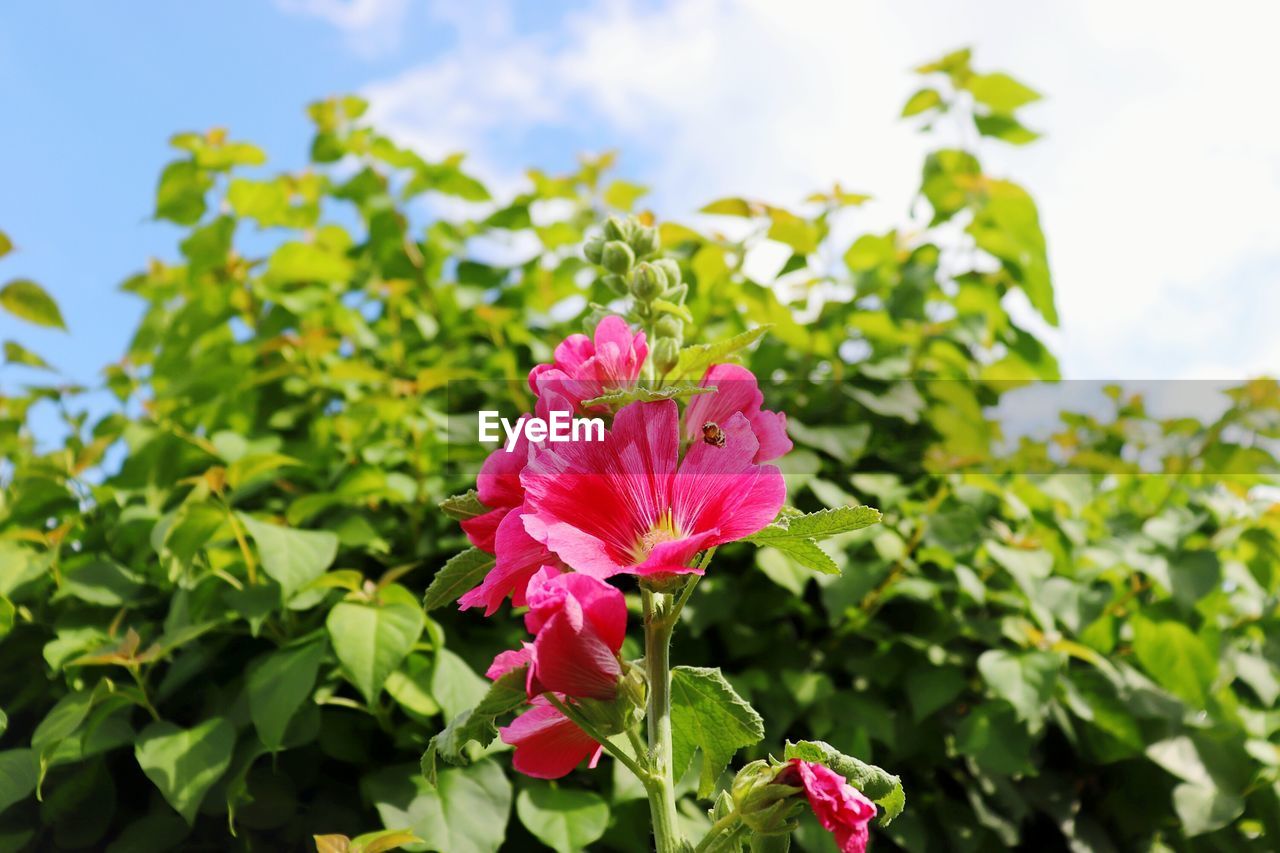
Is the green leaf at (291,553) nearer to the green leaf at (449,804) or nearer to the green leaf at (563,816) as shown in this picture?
the green leaf at (449,804)

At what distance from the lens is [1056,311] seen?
1910 millimetres

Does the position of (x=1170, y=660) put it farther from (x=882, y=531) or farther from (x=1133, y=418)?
(x=1133, y=418)

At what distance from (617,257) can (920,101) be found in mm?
1393

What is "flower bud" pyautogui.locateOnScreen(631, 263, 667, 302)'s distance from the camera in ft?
2.82

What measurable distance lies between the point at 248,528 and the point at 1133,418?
212cm

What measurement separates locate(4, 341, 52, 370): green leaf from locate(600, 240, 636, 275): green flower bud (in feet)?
4.49

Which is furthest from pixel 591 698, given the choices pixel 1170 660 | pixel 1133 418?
pixel 1133 418

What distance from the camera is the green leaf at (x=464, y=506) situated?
31.9 inches

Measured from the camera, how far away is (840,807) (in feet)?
2.14

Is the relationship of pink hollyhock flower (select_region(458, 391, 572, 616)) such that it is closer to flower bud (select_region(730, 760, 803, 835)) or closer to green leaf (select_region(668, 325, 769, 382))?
green leaf (select_region(668, 325, 769, 382))

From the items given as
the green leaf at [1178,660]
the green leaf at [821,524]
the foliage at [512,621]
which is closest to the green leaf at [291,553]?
the foliage at [512,621]

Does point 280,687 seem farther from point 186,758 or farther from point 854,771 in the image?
point 854,771

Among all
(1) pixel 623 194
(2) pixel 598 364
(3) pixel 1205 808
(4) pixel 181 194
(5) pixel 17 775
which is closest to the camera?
(2) pixel 598 364

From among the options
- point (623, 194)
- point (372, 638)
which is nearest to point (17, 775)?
point (372, 638)
